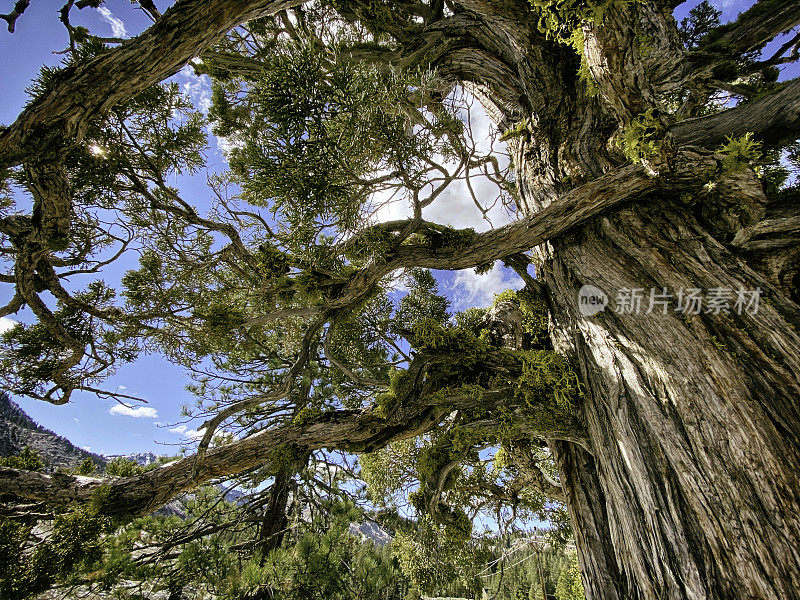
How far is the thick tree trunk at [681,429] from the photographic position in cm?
197

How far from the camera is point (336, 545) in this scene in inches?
93.0

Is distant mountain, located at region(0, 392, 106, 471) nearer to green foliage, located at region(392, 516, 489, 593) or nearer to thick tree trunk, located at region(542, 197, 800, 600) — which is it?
green foliage, located at region(392, 516, 489, 593)

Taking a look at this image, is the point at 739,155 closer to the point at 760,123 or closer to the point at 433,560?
the point at 760,123

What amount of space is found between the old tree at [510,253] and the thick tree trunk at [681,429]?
2 cm

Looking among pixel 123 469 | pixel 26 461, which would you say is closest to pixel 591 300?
pixel 123 469

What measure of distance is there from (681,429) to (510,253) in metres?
2.19

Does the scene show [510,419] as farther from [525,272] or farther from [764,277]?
[764,277]

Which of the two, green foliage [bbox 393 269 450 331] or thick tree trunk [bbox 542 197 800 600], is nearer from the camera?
thick tree trunk [bbox 542 197 800 600]

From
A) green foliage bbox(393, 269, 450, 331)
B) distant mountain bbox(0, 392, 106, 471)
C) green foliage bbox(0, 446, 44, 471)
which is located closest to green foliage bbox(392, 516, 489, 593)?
green foliage bbox(393, 269, 450, 331)

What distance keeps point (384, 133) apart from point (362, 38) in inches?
153

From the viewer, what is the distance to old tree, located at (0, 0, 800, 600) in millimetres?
2199

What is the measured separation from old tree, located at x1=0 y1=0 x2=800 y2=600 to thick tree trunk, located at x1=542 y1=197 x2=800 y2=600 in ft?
0.05

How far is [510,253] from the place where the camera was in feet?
12.4

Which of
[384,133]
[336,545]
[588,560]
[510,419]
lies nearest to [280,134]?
[384,133]
